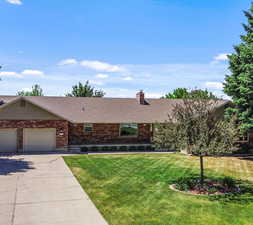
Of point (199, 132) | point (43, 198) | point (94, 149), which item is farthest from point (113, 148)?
point (43, 198)

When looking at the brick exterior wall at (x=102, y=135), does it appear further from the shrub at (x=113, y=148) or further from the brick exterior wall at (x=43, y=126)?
the brick exterior wall at (x=43, y=126)

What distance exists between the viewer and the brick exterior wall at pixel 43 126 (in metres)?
22.1

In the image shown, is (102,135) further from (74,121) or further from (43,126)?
(43,126)

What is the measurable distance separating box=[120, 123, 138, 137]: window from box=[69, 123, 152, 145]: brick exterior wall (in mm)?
304

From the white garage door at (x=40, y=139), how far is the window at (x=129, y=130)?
21.3 ft

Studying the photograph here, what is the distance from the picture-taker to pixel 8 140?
22266 millimetres

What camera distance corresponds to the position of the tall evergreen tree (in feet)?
67.8

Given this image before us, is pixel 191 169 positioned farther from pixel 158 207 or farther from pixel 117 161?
pixel 158 207

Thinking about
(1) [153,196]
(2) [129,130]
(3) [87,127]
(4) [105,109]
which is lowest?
(1) [153,196]

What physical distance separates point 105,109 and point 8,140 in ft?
31.4

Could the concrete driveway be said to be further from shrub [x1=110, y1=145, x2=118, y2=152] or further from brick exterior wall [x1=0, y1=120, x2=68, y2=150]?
shrub [x1=110, y1=145, x2=118, y2=152]

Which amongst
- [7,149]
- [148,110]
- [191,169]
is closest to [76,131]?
[7,149]

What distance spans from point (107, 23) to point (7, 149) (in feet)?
44.5

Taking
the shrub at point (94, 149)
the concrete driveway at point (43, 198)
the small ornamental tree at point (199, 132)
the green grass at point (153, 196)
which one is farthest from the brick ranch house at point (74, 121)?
the small ornamental tree at point (199, 132)
